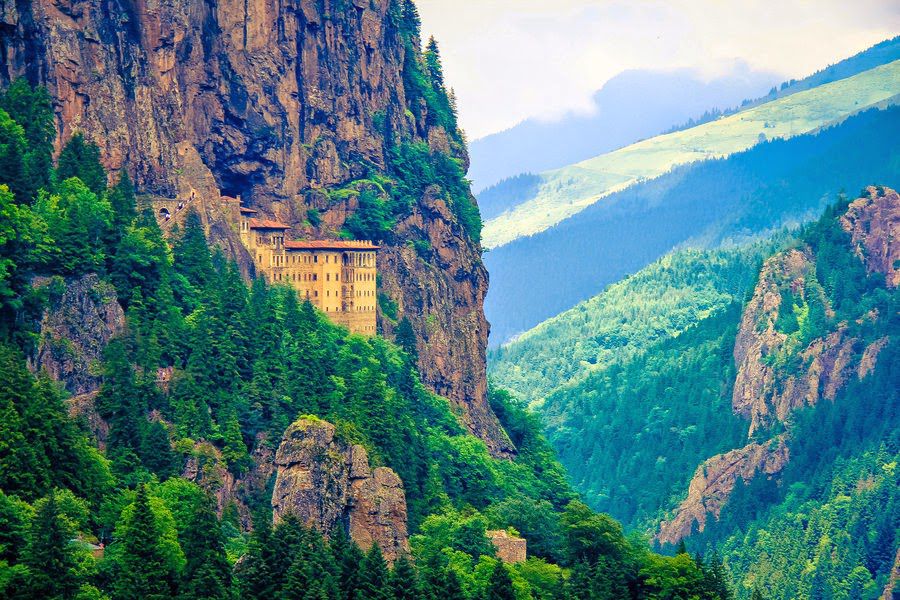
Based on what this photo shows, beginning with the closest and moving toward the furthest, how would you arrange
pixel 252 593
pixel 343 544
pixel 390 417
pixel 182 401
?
pixel 252 593 < pixel 343 544 < pixel 182 401 < pixel 390 417

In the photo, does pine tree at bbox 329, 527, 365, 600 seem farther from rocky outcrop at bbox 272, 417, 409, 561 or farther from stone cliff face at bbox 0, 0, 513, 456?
stone cliff face at bbox 0, 0, 513, 456

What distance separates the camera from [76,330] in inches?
5340

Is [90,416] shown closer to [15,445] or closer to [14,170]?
[15,445]

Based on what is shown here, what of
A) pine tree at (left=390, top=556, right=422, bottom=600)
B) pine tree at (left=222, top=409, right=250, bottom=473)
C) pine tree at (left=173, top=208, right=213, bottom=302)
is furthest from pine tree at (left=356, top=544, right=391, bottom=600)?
pine tree at (left=173, top=208, right=213, bottom=302)

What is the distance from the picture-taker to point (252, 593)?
398 ft

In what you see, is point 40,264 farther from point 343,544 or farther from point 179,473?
point 343,544

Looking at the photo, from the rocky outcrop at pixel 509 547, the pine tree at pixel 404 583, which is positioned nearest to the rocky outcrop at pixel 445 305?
the rocky outcrop at pixel 509 547

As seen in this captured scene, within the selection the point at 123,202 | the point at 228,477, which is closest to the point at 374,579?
the point at 228,477

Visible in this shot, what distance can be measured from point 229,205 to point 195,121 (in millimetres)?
7176

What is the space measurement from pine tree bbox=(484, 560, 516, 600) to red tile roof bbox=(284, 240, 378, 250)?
38.5 meters

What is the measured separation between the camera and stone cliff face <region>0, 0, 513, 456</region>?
152125mm

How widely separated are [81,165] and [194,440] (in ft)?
72.1

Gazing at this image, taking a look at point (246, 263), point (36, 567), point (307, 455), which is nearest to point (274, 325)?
point (246, 263)

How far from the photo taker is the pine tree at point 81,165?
483ft
